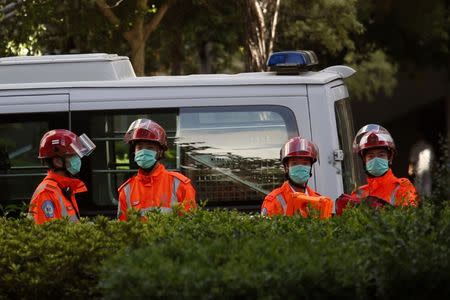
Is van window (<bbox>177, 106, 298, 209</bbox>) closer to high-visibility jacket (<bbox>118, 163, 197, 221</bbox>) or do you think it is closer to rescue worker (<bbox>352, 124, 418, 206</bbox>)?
high-visibility jacket (<bbox>118, 163, 197, 221</bbox>)

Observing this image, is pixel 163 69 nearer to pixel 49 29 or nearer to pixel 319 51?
pixel 319 51

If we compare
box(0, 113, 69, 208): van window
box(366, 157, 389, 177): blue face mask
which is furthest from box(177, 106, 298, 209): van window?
box(0, 113, 69, 208): van window

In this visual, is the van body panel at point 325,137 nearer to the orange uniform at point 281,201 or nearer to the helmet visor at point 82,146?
the orange uniform at point 281,201

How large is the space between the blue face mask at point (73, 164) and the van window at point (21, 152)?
0.88 feet

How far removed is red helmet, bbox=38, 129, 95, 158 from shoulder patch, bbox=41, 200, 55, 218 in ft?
0.98

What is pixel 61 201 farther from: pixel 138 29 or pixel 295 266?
pixel 138 29

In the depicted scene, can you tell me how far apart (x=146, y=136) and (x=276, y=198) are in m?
0.89

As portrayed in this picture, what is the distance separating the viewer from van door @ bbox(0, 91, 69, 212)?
8312 millimetres

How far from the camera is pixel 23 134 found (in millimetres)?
8578

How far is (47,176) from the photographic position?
830cm

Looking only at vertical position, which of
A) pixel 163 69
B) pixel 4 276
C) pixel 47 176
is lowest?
pixel 4 276

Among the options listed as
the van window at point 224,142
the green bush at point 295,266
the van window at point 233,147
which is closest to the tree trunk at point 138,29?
the van window at point 224,142

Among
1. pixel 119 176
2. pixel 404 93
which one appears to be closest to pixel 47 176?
pixel 119 176

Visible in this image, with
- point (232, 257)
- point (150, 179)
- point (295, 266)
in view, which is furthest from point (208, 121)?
point (295, 266)
